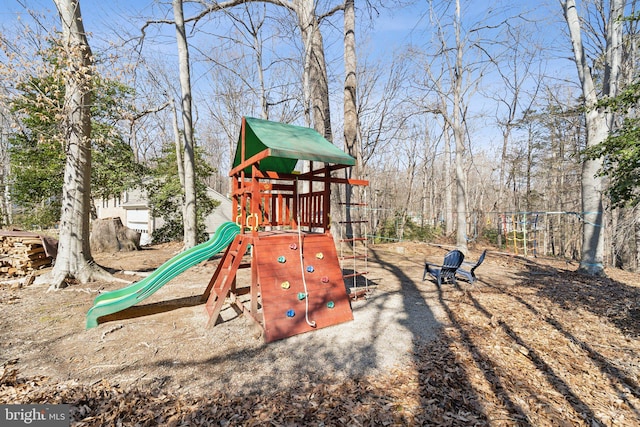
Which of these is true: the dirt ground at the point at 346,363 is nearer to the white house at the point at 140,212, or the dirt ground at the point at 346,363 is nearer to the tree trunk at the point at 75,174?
the tree trunk at the point at 75,174

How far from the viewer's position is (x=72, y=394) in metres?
2.50

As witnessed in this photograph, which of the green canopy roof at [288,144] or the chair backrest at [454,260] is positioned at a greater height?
the green canopy roof at [288,144]

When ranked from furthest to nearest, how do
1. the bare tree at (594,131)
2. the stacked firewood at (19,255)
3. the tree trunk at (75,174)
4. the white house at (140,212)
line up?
the white house at (140,212) < the bare tree at (594,131) < the stacked firewood at (19,255) < the tree trunk at (75,174)

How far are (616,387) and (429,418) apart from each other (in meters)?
1.98

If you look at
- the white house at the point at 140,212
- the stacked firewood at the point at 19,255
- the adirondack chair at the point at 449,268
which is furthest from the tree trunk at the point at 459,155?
the white house at the point at 140,212

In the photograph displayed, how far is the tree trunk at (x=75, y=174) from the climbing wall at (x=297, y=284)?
14.6ft

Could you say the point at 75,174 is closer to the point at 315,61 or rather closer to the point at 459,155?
the point at 315,61

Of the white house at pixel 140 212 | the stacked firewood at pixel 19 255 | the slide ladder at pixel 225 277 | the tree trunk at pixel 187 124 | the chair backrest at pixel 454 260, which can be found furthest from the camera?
the white house at pixel 140 212

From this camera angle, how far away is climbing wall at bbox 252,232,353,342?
3629 millimetres

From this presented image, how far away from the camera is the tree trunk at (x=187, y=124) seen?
8273 mm

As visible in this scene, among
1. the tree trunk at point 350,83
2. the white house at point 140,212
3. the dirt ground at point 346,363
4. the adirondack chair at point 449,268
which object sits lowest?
the dirt ground at point 346,363

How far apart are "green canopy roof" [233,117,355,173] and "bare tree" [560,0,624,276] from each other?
23.6 feet

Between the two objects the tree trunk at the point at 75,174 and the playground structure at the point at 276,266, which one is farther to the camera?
the tree trunk at the point at 75,174

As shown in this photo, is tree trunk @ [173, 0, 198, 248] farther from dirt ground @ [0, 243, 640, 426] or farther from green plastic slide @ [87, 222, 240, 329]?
green plastic slide @ [87, 222, 240, 329]
